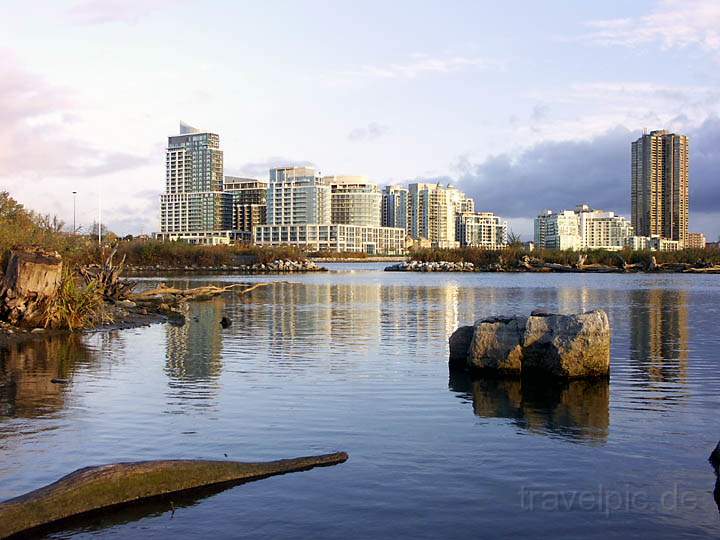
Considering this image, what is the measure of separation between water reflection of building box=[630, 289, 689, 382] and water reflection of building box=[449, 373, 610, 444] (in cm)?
290

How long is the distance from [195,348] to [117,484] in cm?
1575

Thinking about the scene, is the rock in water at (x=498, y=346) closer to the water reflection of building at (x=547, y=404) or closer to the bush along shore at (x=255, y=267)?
the water reflection of building at (x=547, y=404)

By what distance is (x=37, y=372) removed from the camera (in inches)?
751

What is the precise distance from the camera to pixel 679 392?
1677 cm

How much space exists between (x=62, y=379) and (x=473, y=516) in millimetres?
12274

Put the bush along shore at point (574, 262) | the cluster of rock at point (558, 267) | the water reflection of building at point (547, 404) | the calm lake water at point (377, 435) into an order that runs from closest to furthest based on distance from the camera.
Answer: the calm lake water at point (377, 435) → the water reflection of building at point (547, 404) → the cluster of rock at point (558, 267) → the bush along shore at point (574, 262)

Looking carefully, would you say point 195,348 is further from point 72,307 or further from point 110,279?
point 110,279

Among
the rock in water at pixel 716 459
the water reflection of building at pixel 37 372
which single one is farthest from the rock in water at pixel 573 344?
the water reflection of building at pixel 37 372

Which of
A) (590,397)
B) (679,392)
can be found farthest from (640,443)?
(679,392)

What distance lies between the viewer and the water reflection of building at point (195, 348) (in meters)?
19.9

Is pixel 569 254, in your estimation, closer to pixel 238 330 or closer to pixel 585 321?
pixel 238 330

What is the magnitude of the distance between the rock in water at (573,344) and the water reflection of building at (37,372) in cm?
1076

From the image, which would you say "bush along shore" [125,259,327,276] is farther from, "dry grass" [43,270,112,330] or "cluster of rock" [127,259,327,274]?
"dry grass" [43,270,112,330]

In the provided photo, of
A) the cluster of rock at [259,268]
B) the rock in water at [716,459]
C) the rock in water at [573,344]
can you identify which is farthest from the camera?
the cluster of rock at [259,268]
